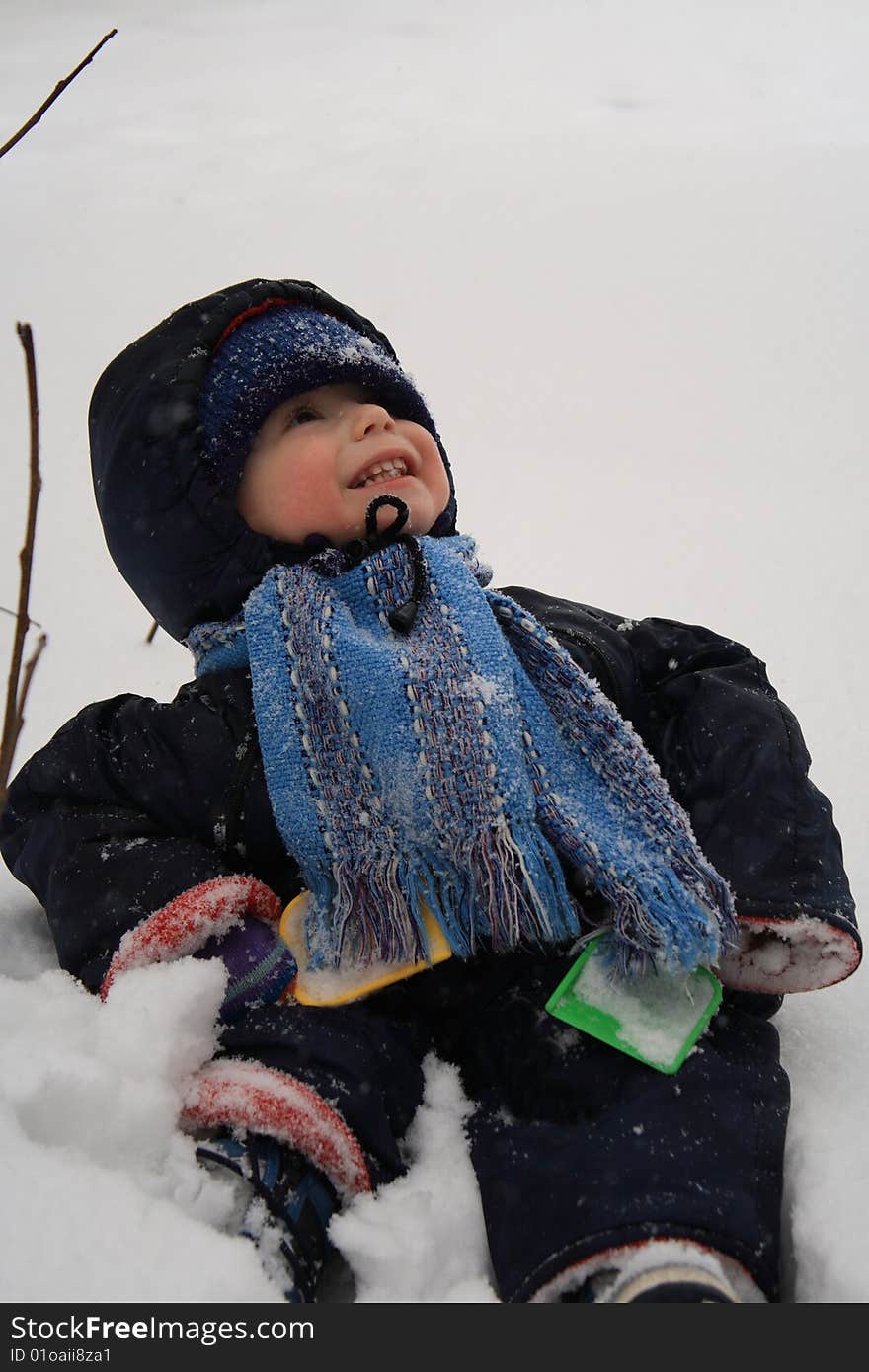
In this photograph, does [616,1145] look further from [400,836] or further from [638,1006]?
[400,836]

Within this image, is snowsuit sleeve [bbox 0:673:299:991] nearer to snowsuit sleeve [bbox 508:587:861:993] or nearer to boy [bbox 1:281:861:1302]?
boy [bbox 1:281:861:1302]

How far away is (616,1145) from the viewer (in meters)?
0.83

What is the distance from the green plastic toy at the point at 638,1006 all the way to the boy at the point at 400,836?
0.02 metres

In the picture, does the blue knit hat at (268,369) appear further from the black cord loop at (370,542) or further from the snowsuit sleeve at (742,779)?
the snowsuit sleeve at (742,779)

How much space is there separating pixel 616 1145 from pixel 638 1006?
0.44 feet

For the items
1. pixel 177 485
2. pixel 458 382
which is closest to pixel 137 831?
pixel 177 485

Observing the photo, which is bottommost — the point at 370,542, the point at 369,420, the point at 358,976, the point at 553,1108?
the point at 553,1108

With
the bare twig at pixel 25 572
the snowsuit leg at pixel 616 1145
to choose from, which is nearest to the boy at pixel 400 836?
the snowsuit leg at pixel 616 1145

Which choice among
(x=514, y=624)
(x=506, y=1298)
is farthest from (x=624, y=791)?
(x=506, y=1298)

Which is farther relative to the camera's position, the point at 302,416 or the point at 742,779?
the point at 302,416

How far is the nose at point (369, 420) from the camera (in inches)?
46.5

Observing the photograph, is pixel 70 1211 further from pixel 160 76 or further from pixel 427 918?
pixel 160 76

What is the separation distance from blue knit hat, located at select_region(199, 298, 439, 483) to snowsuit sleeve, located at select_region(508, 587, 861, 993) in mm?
396

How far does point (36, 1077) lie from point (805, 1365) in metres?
0.63
